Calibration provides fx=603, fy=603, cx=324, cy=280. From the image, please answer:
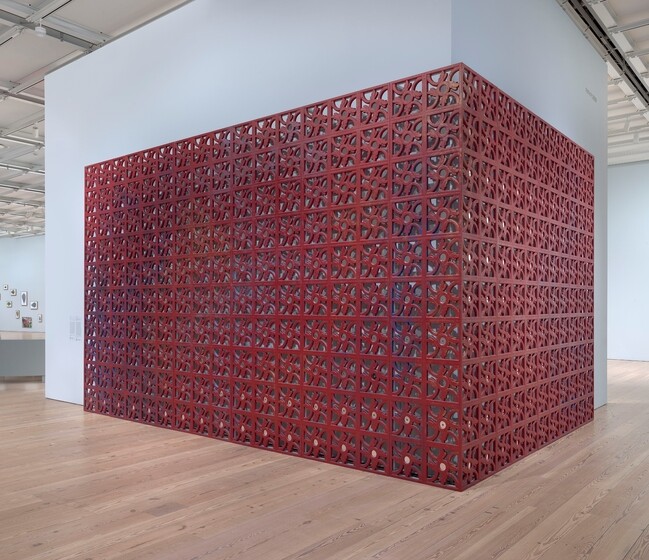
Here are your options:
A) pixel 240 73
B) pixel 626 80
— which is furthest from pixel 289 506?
pixel 626 80

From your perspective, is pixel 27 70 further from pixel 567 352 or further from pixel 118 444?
Answer: pixel 567 352

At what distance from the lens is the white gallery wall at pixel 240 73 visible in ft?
15.8

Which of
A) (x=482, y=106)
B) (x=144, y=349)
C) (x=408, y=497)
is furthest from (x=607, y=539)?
(x=144, y=349)

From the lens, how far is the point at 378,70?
16.0ft

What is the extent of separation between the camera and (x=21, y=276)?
23812 mm

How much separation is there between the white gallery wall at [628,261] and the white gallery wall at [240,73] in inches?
218

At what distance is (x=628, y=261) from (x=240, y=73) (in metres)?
10.0

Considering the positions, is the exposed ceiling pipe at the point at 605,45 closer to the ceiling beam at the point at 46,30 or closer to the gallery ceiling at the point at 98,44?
the gallery ceiling at the point at 98,44

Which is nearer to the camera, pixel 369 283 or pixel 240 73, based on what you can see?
pixel 369 283

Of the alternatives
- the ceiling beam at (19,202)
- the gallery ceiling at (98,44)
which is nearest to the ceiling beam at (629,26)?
the gallery ceiling at (98,44)

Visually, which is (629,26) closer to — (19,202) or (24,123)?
(24,123)

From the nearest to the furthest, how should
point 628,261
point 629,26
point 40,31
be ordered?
point 629,26, point 40,31, point 628,261

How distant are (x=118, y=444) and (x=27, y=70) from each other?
6134 millimetres

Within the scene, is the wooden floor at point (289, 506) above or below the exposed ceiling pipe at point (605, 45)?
below
